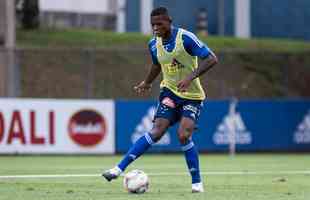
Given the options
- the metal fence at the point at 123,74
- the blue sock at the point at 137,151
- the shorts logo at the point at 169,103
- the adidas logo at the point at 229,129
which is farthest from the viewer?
the metal fence at the point at 123,74

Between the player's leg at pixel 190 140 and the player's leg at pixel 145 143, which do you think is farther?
the player's leg at pixel 145 143

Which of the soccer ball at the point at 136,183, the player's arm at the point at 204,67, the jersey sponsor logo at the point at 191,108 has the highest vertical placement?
the player's arm at the point at 204,67

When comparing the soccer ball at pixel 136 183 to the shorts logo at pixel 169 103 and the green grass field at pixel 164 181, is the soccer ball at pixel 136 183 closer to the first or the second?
the green grass field at pixel 164 181

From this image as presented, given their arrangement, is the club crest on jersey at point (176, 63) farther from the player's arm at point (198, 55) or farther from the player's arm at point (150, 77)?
the player's arm at point (150, 77)

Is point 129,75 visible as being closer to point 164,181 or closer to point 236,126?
point 236,126

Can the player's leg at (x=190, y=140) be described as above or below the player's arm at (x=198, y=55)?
below

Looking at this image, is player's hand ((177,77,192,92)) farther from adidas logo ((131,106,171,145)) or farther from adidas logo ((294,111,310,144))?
adidas logo ((294,111,310,144))

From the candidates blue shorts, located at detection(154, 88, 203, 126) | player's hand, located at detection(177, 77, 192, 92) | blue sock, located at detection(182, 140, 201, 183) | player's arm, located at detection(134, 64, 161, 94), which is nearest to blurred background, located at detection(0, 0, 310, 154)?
player's arm, located at detection(134, 64, 161, 94)

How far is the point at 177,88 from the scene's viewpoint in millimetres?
13680

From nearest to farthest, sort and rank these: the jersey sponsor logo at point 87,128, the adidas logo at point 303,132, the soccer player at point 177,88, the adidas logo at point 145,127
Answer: the soccer player at point 177,88, the jersey sponsor logo at point 87,128, the adidas logo at point 145,127, the adidas logo at point 303,132

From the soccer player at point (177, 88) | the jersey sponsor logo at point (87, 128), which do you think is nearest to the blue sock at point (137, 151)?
the soccer player at point (177, 88)

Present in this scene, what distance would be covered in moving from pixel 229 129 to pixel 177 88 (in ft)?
48.8

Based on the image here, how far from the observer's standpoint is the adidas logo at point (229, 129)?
28.4 metres

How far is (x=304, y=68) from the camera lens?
35.4 m
